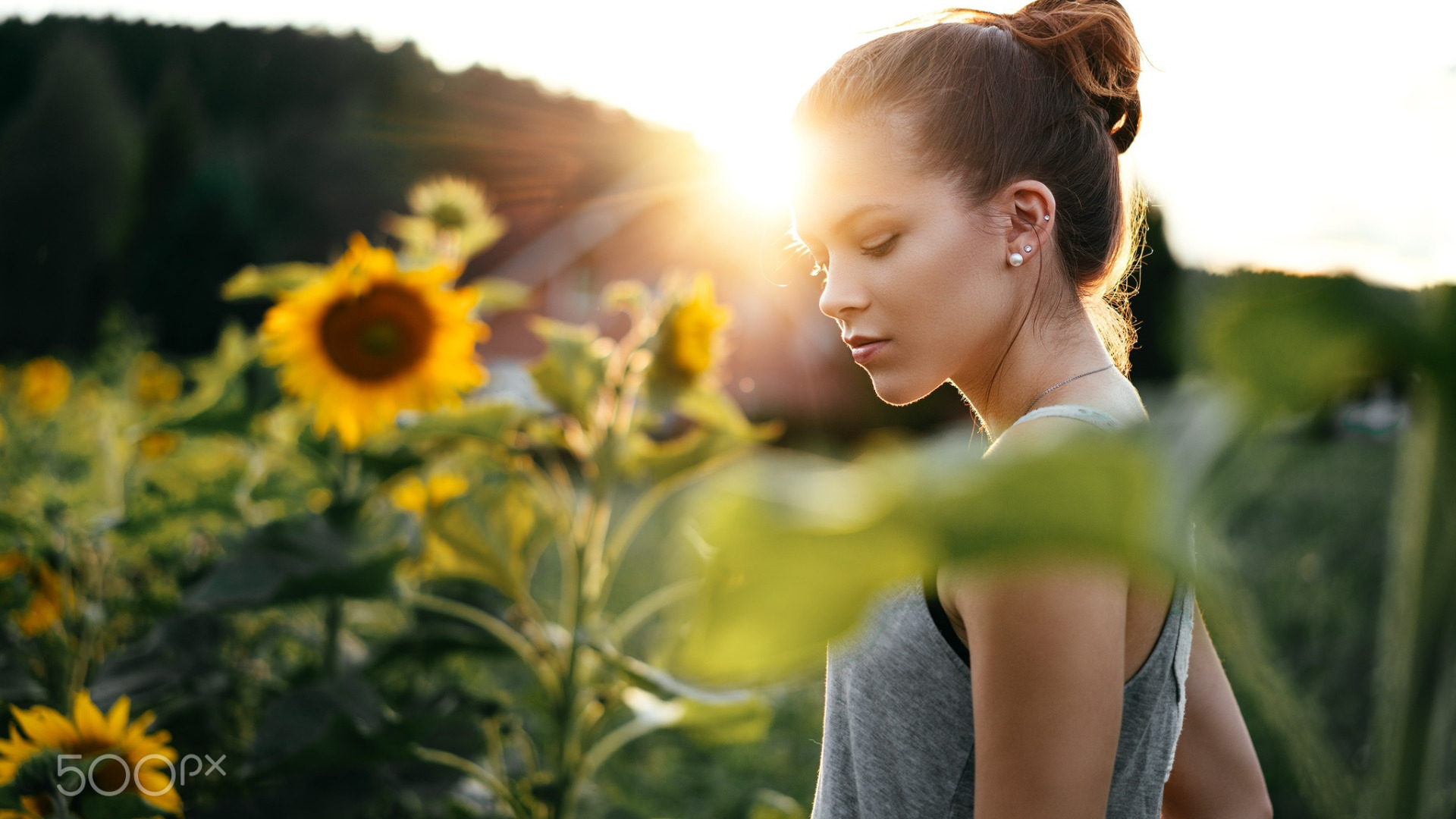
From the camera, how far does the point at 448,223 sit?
172 centimetres

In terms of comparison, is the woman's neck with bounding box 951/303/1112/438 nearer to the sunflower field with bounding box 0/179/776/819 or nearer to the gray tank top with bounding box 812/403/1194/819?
the gray tank top with bounding box 812/403/1194/819

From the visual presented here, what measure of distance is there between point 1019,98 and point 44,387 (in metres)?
3.94

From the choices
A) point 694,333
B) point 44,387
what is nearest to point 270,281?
point 694,333

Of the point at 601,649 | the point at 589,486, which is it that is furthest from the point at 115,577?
the point at 601,649

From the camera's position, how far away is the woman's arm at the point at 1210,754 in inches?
34.7

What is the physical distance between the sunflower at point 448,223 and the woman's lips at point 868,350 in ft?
3.17

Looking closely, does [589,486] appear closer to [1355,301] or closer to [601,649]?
[601,649]

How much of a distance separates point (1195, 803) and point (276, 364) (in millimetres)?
1338

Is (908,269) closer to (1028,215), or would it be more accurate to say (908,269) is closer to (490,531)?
(1028,215)

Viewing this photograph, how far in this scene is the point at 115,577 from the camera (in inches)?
74.5

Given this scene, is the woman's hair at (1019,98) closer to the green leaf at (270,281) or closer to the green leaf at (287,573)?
the green leaf at (287,573)

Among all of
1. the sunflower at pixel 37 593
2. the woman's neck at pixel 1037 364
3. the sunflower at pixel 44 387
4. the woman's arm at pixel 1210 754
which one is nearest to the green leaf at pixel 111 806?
the sunflower at pixel 37 593

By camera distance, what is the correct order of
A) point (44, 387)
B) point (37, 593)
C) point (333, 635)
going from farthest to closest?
point (44, 387) → point (37, 593) → point (333, 635)

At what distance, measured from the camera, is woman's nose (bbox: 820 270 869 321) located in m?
0.75
